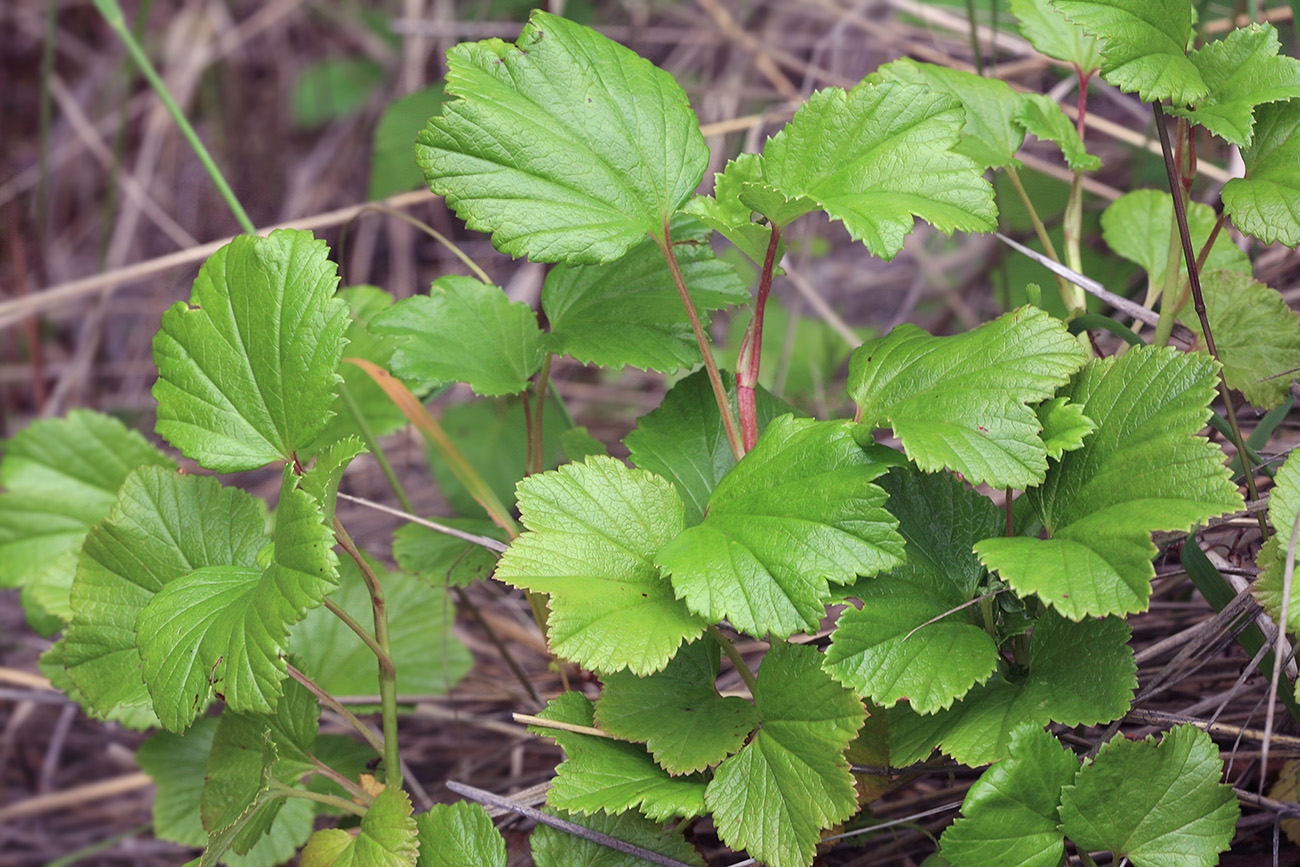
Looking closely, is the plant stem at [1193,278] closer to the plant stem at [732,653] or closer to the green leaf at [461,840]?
the plant stem at [732,653]

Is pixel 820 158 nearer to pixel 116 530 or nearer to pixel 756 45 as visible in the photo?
pixel 116 530

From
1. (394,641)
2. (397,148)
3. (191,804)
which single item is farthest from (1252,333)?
(397,148)

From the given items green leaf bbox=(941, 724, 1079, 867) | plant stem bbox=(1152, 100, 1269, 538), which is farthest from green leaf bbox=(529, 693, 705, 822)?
plant stem bbox=(1152, 100, 1269, 538)

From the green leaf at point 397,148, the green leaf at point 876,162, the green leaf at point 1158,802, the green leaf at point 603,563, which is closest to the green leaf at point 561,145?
the green leaf at point 876,162

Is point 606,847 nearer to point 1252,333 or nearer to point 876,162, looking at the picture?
point 876,162

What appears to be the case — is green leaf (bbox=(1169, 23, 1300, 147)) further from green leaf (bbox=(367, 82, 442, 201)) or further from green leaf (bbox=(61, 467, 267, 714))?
green leaf (bbox=(367, 82, 442, 201))

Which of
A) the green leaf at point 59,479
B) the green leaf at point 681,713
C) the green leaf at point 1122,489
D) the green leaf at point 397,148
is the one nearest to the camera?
the green leaf at point 1122,489

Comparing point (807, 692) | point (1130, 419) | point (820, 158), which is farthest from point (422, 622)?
point (1130, 419)
